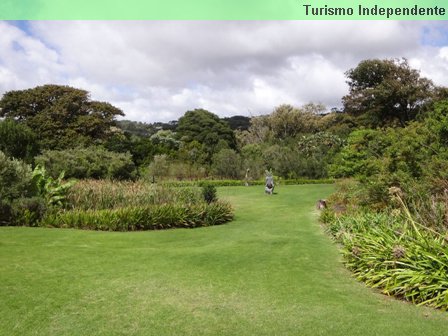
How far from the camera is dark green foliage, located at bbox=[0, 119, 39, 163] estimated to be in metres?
23.2

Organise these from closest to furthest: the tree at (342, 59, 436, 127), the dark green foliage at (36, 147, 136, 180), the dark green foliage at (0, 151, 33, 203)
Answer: the dark green foliage at (0, 151, 33, 203)
the dark green foliage at (36, 147, 136, 180)
the tree at (342, 59, 436, 127)

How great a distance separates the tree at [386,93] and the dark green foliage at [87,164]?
25.7m

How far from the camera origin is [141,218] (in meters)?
12.6

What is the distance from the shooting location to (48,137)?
114 ft

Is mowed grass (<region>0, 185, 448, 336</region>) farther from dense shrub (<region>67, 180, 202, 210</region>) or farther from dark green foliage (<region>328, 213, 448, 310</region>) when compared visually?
dense shrub (<region>67, 180, 202, 210</region>)

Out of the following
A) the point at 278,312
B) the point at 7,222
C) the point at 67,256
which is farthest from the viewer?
the point at 7,222

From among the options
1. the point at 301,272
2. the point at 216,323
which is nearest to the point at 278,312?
the point at 216,323

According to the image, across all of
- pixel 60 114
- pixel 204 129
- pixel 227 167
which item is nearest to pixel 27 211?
pixel 227 167

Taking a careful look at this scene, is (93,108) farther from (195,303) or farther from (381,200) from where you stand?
(195,303)

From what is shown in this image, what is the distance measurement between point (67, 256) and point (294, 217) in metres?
8.74

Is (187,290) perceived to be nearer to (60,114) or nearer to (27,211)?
(27,211)

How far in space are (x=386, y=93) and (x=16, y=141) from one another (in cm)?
3014

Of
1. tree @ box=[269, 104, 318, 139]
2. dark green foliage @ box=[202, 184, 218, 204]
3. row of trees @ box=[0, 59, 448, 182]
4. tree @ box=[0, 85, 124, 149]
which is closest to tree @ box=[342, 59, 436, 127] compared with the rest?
row of trees @ box=[0, 59, 448, 182]

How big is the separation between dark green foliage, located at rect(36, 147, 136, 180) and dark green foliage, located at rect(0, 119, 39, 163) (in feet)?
8.60
